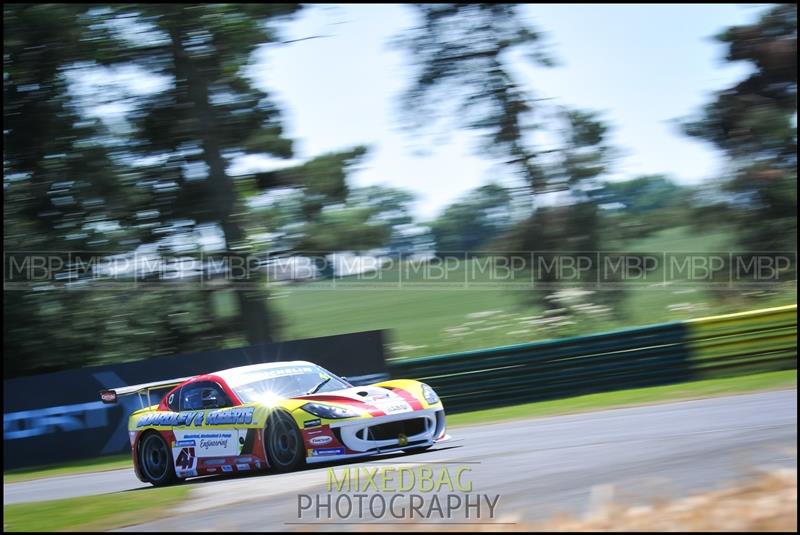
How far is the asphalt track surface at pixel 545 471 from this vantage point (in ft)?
18.2

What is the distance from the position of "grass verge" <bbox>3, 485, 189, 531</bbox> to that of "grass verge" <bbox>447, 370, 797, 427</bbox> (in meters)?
4.63

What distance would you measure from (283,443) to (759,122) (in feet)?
48.3

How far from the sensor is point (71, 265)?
16734 mm

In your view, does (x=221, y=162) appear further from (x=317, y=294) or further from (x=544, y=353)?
(x=544, y=353)

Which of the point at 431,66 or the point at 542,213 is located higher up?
the point at 431,66

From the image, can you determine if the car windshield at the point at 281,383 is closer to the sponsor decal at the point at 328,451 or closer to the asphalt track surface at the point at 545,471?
the sponsor decal at the point at 328,451

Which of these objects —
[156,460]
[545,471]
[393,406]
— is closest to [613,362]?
[393,406]

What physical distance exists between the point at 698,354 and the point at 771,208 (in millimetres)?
7342

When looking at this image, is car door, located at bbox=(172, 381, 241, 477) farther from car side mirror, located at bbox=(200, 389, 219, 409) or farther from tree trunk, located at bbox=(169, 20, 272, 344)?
tree trunk, located at bbox=(169, 20, 272, 344)

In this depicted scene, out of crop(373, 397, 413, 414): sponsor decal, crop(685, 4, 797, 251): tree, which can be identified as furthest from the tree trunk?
crop(685, 4, 797, 251): tree

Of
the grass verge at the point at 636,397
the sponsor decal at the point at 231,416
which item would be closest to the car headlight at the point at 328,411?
the sponsor decal at the point at 231,416

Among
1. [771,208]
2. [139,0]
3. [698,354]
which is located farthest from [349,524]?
[771,208]

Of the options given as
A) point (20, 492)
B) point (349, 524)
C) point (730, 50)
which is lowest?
point (20, 492)

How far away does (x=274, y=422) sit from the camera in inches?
302
